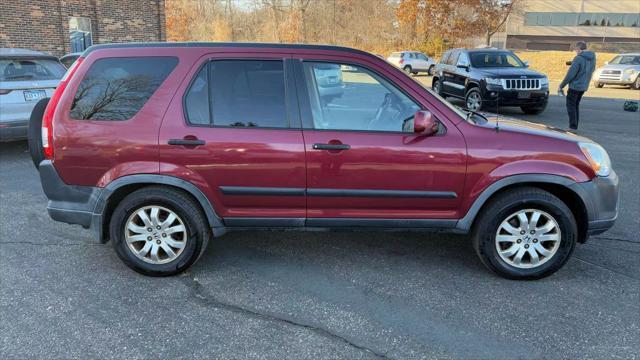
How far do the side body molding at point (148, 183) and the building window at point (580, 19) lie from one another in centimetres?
6623

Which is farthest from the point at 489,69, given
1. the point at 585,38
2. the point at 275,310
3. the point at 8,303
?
the point at 585,38

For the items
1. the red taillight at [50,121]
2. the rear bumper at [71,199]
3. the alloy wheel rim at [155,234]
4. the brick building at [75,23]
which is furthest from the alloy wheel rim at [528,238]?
the brick building at [75,23]

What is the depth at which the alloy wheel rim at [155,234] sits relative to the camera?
11.9 feet

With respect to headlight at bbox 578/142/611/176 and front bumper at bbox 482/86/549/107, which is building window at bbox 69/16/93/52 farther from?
headlight at bbox 578/142/611/176

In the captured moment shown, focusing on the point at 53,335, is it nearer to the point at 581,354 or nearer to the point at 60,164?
the point at 60,164

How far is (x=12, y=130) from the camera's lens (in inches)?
274

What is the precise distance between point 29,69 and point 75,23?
12435 millimetres

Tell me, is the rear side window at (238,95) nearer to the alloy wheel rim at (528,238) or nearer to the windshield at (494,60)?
the alloy wheel rim at (528,238)

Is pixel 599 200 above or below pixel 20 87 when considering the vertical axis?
below

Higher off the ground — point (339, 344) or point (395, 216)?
point (395, 216)

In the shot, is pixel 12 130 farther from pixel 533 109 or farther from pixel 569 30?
pixel 569 30

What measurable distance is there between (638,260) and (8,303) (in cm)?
490

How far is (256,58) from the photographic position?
3.57 meters

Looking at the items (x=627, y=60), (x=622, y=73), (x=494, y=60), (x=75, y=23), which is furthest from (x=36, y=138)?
(x=627, y=60)
